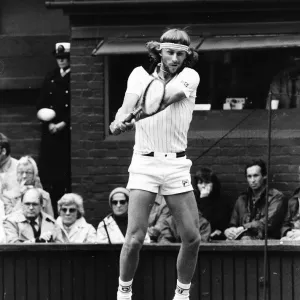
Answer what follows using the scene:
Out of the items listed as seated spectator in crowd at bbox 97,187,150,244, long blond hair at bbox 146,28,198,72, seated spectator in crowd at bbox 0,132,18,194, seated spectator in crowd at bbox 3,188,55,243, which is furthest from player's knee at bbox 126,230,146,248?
seated spectator in crowd at bbox 0,132,18,194

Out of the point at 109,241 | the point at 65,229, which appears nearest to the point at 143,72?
the point at 109,241

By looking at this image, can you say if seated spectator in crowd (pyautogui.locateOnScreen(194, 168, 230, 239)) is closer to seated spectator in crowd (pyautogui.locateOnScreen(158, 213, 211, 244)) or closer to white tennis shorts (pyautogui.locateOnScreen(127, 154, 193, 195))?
seated spectator in crowd (pyautogui.locateOnScreen(158, 213, 211, 244))

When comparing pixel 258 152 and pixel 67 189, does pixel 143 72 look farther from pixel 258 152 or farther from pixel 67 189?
pixel 67 189

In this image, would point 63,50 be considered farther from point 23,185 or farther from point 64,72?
point 23,185

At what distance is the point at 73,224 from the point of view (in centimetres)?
1211

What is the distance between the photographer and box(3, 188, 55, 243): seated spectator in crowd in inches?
460

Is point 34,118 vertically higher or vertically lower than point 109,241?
higher

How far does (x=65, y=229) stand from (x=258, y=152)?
2.09 meters

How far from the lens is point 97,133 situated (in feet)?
43.9

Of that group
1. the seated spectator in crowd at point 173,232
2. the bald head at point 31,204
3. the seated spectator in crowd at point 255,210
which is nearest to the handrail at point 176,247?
the seated spectator in crowd at point 173,232

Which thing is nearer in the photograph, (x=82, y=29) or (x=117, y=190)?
(x=117, y=190)

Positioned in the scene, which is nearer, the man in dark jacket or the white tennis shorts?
the white tennis shorts

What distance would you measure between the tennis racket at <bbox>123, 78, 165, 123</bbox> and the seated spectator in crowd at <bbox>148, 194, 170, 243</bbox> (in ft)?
7.43

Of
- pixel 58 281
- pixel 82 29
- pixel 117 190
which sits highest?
pixel 82 29
